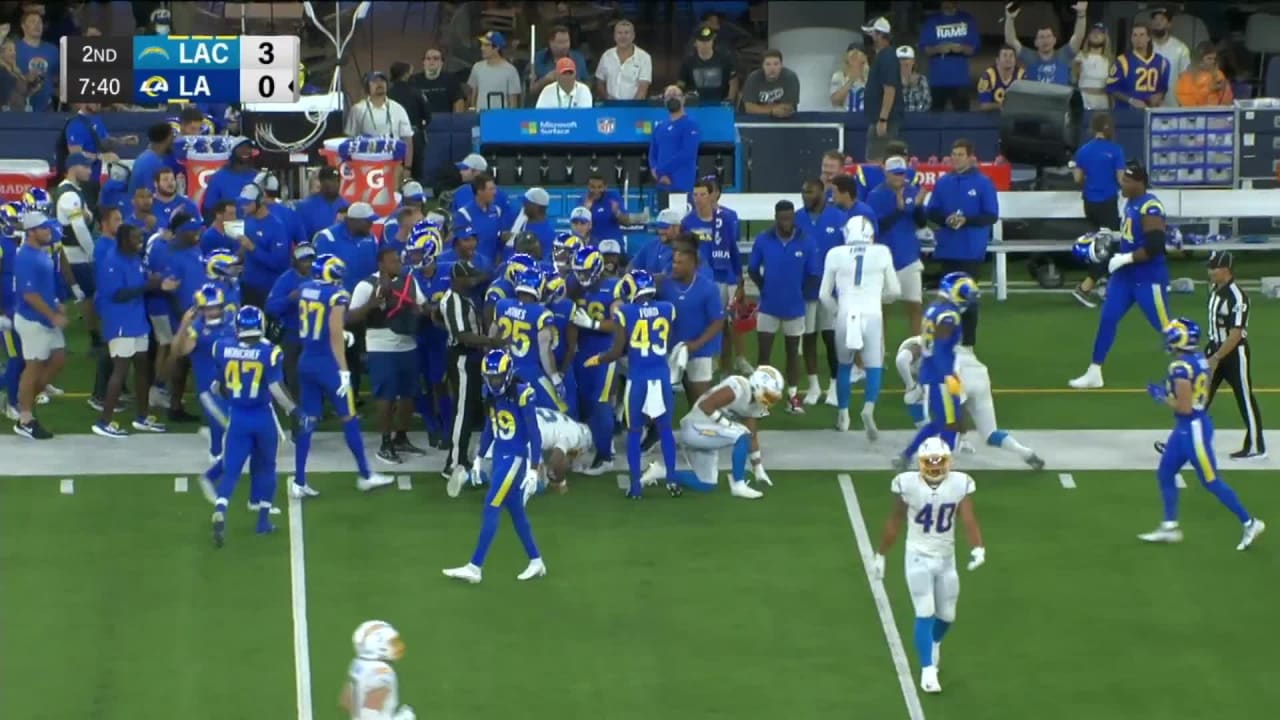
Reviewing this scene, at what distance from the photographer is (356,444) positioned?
67.8ft

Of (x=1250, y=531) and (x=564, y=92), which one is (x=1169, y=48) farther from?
(x=1250, y=531)

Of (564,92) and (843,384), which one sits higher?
(564,92)

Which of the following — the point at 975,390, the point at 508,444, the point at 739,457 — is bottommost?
the point at 739,457

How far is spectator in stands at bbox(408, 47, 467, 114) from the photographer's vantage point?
31.0 m

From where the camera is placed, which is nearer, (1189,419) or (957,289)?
(1189,419)

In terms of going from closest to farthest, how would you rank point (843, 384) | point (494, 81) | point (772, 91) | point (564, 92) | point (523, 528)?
point (523, 528) < point (843, 384) < point (564, 92) < point (772, 91) < point (494, 81)

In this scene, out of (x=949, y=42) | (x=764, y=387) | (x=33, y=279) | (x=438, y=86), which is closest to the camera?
(x=764, y=387)

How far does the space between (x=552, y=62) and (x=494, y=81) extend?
31.4 inches

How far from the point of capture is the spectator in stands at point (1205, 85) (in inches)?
1195

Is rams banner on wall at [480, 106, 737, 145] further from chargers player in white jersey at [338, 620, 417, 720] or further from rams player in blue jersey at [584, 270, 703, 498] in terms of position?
chargers player in white jersey at [338, 620, 417, 720]

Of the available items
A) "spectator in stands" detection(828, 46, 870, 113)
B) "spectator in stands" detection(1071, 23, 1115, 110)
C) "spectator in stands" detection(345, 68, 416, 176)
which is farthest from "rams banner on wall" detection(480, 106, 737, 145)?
"spectator in stands" detection(1071, 23, 1115, 110)

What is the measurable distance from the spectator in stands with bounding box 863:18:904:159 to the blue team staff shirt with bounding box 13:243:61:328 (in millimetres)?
10716

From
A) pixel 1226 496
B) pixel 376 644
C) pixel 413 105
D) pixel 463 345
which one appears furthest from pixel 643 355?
pixel 413 105

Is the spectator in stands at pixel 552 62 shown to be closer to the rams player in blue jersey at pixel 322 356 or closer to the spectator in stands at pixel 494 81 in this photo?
the spectator in stands at pixel 494 81
